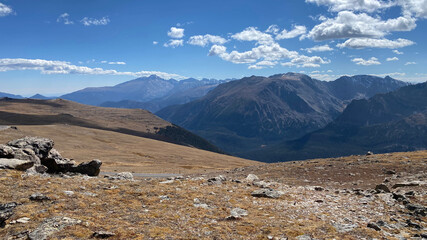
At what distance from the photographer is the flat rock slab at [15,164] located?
20922 millimetres

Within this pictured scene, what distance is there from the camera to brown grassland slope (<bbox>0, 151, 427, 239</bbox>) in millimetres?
13151

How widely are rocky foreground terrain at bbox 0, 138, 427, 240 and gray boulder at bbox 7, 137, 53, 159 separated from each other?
638cm

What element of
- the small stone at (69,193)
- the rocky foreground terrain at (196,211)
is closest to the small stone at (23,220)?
the rocky foreground terrain at (196,211)

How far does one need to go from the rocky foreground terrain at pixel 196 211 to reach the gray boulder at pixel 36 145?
6.38 meters

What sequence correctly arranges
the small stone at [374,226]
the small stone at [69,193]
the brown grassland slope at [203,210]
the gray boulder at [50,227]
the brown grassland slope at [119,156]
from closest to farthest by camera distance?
1. the gray boulder at [50,227]
2. the brown grassland slope at [203,210]
3. the small stone at [374,226]
4. the small stone at [69,193]
5. the brown grassland slope at [119,156]

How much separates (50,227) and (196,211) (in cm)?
787

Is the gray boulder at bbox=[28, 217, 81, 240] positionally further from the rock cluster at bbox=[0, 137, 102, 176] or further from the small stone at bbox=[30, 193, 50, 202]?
the rock cluster at bbox=[0, 137, 102, 176]

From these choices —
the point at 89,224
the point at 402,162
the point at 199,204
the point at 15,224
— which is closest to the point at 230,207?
the point at 199,204

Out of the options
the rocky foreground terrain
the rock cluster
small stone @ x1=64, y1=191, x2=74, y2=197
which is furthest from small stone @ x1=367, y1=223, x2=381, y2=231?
the rock cluster

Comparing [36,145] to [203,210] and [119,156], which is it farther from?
[119,156]

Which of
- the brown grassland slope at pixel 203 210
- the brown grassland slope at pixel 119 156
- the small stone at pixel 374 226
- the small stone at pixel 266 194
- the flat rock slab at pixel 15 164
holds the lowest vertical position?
the brown grassland slope at pixel 119 156

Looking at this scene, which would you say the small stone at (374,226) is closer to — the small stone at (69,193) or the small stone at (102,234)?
the small stone at (102,234)

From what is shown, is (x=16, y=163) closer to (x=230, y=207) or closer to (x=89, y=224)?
(x=89, y=224)

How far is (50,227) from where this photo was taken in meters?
12.6
